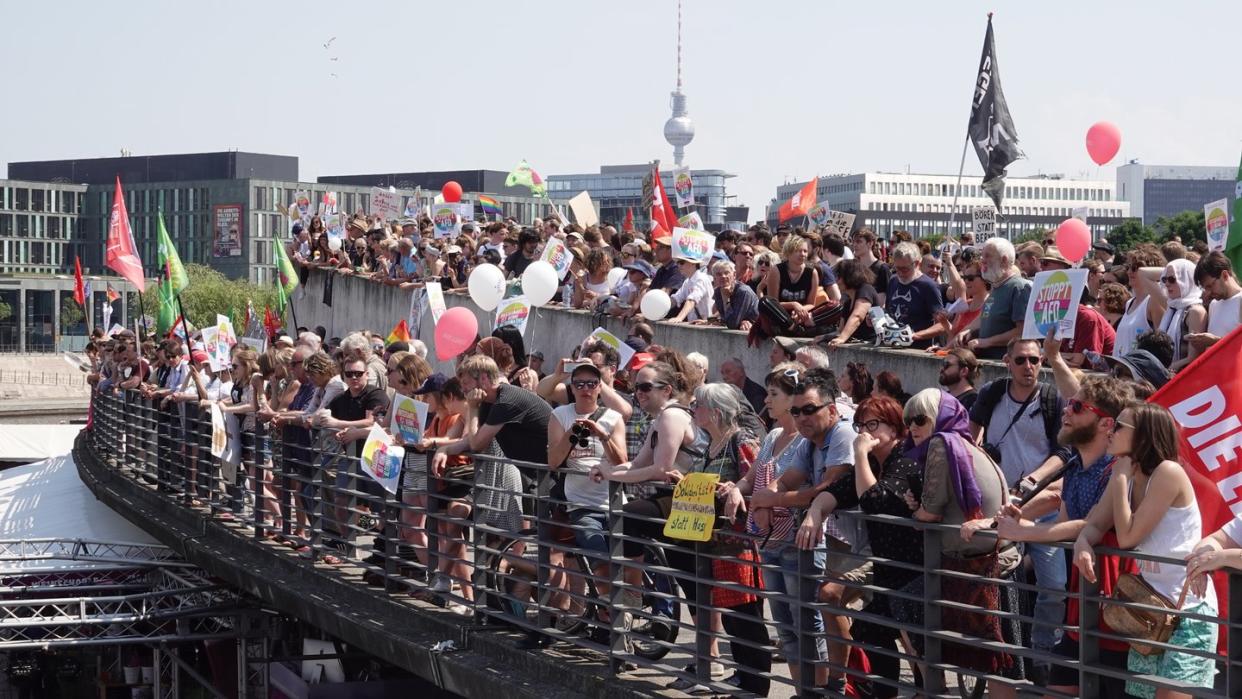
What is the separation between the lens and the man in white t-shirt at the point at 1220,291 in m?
9.17

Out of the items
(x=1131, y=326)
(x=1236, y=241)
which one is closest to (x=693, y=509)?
(x=1236, y=241)

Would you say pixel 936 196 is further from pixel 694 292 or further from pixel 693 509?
pixel 693 509

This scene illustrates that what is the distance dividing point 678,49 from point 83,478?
15930cm

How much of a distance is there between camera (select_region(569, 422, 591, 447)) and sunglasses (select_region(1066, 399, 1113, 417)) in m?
3.37

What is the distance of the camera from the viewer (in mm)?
9109

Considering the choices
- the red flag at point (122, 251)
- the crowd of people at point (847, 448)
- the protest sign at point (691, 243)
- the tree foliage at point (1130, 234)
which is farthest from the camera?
the tree foliage at point (1130, 234)

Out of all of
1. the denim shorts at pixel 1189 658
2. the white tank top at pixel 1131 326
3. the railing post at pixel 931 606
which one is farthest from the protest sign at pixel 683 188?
the denim shorts at pixel 1189 658

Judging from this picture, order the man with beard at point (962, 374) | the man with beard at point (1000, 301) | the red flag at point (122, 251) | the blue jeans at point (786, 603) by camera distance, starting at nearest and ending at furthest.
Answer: the blue jeans at point (786, 603)
the man with beard at point (962, 374)
the man with beard at point (1000, 301)
the red flag at point (122, 251)

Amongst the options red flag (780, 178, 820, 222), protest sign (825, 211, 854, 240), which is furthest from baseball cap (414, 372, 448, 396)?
red flag (780, 178, 820, 222)

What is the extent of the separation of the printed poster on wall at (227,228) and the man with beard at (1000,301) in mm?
132868

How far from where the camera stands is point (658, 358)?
9.26 metres

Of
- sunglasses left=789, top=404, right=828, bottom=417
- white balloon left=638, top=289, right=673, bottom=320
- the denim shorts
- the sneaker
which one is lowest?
the sneaker

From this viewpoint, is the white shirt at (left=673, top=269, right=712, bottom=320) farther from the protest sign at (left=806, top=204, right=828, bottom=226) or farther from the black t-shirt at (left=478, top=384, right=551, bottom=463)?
the black t-shirt at (left=478, top=384, right=551, bottom=463)

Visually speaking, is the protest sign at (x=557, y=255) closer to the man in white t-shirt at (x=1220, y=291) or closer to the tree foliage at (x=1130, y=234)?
the man in white t-shirt at (x=1220, y=291)
